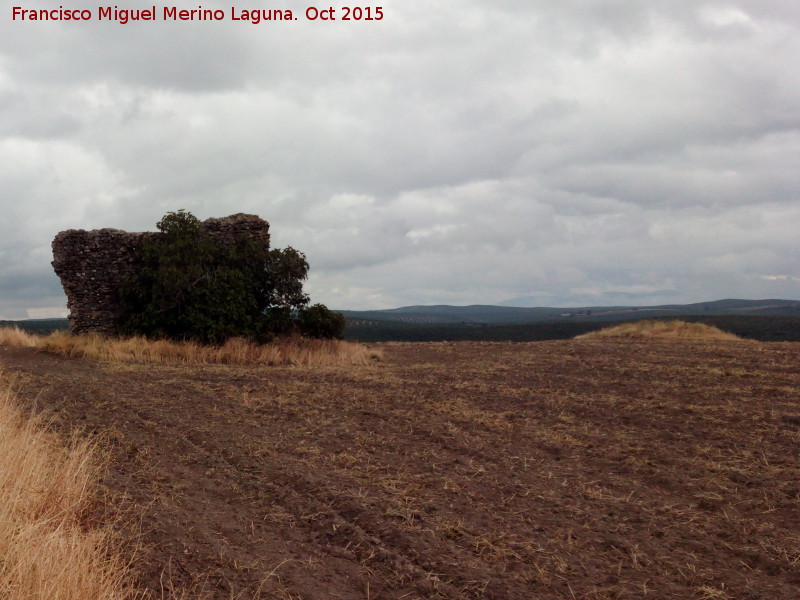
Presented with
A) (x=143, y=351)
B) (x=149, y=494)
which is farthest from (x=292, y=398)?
(x=143, y=351)

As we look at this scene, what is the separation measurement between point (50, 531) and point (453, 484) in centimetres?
329

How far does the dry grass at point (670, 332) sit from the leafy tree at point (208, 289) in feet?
38.3

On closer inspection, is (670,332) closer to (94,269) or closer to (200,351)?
(200,351)

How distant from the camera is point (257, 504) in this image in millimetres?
5477

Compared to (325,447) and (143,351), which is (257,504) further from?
(143,351)

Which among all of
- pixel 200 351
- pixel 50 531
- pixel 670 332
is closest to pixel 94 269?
pixel 200 351

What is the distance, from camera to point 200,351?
1656cm

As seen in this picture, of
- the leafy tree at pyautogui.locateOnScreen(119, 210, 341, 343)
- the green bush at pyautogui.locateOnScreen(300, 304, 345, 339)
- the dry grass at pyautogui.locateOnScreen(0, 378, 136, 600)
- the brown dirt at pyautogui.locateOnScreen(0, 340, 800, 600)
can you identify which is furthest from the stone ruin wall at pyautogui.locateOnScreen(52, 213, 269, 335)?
the dry grass at pyautogui.locateOnScreen(0, 378, 136, 600)

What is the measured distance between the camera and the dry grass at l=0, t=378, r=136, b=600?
345cm

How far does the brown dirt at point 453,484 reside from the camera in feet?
13.8

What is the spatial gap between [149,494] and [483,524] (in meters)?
2.86

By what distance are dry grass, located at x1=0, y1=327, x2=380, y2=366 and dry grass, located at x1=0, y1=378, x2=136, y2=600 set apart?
969 centimetres

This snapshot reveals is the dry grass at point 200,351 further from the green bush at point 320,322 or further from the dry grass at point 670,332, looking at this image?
the dry grass at point 670,332

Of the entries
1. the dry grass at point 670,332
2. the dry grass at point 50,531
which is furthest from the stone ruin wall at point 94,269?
the dry grass at point 670,332
